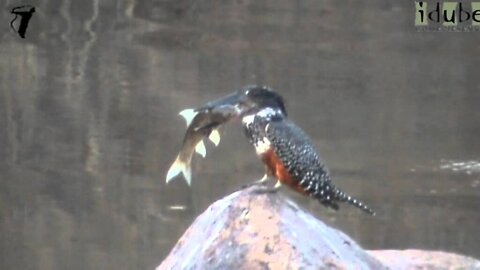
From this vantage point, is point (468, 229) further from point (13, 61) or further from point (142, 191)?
point (13, 61)

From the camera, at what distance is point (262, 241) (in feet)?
6.72

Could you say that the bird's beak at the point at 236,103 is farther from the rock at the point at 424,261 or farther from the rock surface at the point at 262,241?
the rock at the point at 424,261

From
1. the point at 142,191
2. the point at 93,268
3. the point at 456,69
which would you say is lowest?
the point at 93,268

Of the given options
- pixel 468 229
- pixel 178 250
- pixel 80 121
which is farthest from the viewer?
pixel 80 121

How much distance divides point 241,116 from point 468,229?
225cm

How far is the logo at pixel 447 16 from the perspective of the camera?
182 inches

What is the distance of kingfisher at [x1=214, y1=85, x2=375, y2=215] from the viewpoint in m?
2.16

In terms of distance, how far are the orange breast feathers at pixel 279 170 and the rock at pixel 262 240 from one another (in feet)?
0.11

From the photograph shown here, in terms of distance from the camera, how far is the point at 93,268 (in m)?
4.29

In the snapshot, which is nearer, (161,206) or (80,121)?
(161,206)

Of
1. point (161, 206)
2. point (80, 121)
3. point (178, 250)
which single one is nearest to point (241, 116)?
point (178, 250)

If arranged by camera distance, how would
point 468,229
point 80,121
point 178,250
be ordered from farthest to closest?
point 80,121, point 468,229, point 178,250

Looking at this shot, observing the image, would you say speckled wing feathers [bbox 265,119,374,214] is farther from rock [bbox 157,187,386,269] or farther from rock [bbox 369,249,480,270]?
rock [bbox 369,249,480,270]

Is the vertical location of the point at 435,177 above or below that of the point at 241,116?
below
